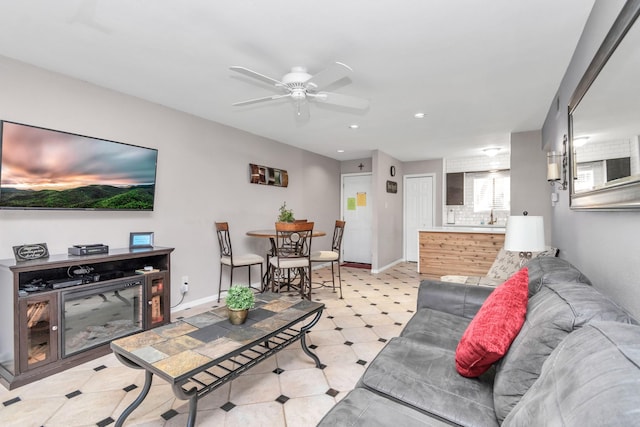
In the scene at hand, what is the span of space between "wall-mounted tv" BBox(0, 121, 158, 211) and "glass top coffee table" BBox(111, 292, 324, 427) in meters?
1.67

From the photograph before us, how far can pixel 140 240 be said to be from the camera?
321cm

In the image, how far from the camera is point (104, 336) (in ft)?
8.77

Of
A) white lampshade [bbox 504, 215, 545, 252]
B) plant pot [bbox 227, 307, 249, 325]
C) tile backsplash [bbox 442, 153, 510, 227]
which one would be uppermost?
tile backsplash [bbox 442, 153, 510, 227]

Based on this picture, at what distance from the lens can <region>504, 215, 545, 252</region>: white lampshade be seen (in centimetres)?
251

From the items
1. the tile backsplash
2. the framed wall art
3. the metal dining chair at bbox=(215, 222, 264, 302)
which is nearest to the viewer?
the metal dining chair at bbox=(215, 222, 264, 302)

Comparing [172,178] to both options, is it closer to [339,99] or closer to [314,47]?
[339,99]

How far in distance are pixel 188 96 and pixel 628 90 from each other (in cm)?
338

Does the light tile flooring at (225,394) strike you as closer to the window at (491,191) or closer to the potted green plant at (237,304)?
the potted green plant at (237,304)

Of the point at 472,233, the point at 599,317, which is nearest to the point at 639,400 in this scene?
the point at 599,317

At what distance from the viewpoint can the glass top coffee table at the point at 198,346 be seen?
4.91 feet

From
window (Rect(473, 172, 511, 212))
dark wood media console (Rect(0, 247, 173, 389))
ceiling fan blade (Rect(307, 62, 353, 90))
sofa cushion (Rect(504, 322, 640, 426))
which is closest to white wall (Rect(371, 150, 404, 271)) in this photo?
window (Rect(473, 172, 511, 212))

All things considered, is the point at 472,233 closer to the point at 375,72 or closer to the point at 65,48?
the point at 375,72

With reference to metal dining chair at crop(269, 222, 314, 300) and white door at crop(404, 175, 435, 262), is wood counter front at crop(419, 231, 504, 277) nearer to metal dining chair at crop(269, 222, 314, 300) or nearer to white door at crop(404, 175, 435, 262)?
white door at crop(404, 175, 435, 262)

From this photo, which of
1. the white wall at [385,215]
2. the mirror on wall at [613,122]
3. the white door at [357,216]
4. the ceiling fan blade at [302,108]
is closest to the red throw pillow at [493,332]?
the mirror on wall at [613,122]
